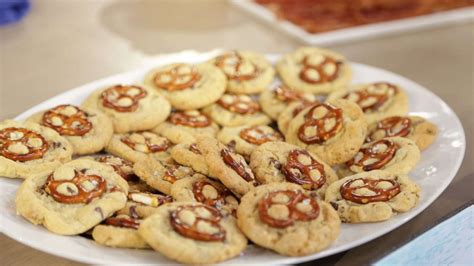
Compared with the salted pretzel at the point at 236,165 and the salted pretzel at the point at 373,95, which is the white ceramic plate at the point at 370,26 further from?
the salted pretzel at the point at 236,165

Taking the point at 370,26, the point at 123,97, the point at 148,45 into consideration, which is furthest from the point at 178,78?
the point at 370,26

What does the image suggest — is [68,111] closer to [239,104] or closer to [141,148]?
[141,148]

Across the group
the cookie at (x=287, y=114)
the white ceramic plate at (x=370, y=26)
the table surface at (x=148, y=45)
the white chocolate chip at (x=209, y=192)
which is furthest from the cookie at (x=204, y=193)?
the white ceramic plate at (x=370, y=26)

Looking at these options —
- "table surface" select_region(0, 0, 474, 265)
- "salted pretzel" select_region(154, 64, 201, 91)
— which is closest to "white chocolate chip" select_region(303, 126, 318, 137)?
"salted pretzel" select_region(154, 64, 201, 91)

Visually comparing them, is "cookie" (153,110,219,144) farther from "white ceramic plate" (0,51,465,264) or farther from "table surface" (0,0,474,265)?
"table surface" (0,0,474,265)

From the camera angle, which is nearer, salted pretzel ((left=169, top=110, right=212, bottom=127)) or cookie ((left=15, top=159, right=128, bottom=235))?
cookie ((left=15, top=159, right=128, bottom=235))

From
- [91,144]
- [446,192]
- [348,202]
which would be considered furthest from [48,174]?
[446,192]
